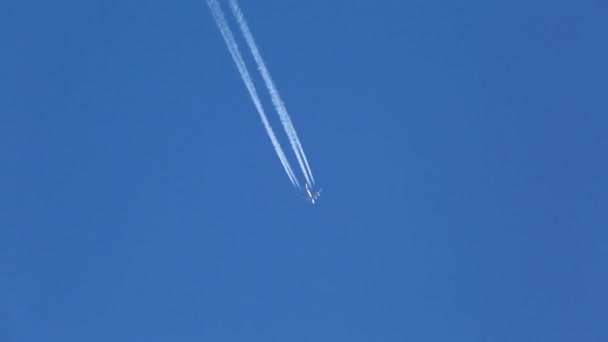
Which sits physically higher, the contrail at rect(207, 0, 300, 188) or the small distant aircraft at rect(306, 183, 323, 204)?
the contrail at rect(207, 0, 300, 188)

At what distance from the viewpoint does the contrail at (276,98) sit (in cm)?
244

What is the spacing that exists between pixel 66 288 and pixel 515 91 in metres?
1.59

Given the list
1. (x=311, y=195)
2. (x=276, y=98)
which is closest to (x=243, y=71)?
(x=276, y=98)

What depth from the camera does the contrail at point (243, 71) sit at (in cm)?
244

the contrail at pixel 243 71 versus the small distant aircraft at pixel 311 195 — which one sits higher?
the contrail at pixel 243 71

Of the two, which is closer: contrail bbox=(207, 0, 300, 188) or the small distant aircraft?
contrail bbox=(207, 0, 300, 188)

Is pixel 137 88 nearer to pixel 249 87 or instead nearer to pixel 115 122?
pixel 115 122

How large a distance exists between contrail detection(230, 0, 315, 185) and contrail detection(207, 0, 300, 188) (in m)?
0.04

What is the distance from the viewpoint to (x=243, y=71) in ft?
8.14

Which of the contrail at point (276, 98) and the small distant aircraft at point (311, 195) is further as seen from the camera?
the small distant aircraft at point (311, 195)

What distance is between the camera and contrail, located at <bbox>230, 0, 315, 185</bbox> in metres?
2.44

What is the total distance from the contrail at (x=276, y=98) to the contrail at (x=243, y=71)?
0.13 feet

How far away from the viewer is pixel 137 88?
2.50m

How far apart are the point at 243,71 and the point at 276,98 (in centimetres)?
13
